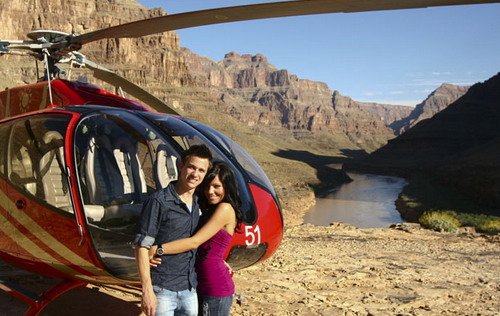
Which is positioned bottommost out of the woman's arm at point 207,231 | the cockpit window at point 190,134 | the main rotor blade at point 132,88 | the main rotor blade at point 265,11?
the woman's arm at point 207,231

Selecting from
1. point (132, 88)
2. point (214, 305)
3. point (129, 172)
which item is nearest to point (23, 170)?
point (129, 172)

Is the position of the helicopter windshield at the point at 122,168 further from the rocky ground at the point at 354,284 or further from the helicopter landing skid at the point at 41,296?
the rocky ground at the point at 354,284

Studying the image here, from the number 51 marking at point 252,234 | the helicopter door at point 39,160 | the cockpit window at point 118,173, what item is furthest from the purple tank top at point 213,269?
the helicopter door at point 39,160

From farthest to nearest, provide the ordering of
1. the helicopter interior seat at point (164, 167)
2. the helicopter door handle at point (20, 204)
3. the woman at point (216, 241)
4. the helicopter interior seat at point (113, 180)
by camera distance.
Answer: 1. the helicopter interior seat at point (164, 167)
2. the helicopter door handle at point (20, 204)
3. the helicopter interior seat at point (113, 180)
4. the woman at point (216, 241)

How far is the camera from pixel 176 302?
294 centimetres

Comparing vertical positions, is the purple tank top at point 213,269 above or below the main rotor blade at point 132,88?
below

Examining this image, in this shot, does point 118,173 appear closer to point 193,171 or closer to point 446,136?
point 193,171

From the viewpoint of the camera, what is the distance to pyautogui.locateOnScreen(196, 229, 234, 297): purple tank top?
119 inches

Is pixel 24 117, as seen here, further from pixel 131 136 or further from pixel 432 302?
pixel 432 302

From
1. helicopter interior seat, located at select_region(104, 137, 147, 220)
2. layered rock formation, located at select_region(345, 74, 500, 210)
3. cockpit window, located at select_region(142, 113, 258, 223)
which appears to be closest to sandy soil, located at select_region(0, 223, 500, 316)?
helicopter interior seat, located at select_region(104, 137, 147, 220)

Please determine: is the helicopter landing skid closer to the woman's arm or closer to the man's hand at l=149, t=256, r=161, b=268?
the man's hand at l=149, t=256, r=161, b=268

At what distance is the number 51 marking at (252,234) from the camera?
13.6 ft

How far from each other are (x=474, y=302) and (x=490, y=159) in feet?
209

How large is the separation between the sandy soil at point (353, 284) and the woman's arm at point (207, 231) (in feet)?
10.4
